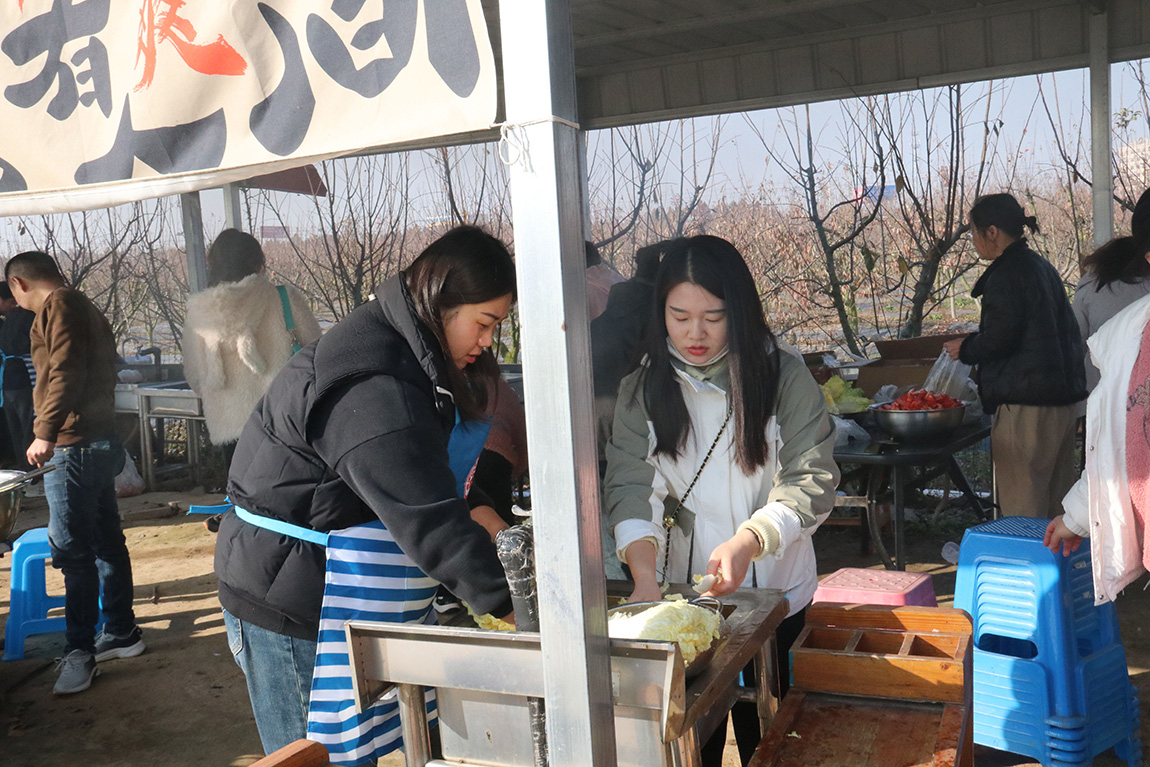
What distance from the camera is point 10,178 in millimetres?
1577

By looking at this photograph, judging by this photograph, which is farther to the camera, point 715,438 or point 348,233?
point 348,233

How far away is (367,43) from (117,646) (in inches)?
164

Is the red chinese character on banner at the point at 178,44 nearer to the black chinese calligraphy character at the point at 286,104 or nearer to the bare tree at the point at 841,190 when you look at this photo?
the black chinese calligraphy character at the point at 286,104

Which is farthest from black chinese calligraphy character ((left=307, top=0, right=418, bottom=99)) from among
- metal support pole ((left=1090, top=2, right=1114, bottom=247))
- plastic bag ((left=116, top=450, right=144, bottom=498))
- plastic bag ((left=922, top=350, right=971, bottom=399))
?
plastic bag ((left=116, top=450, right=144, bottom=498))

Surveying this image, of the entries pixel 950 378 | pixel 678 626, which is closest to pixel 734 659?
pixel 678 626

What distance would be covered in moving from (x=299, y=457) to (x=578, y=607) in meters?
0.77

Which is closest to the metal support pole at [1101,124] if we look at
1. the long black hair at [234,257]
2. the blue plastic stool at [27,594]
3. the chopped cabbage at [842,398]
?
the chopped cabbage at [842,398]

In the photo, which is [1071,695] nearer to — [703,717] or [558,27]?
[703,717]

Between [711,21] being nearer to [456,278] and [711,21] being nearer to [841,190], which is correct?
[841,190]

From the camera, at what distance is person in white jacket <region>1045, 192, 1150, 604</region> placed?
223 cm

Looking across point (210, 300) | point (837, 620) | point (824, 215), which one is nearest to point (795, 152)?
point (824, 215)

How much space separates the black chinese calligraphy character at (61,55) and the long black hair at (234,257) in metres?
3.22

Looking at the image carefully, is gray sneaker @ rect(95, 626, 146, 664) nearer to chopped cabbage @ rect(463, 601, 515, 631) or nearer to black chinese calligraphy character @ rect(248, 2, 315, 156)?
chopped cabbage @ rect(463, 601, 515, 631)

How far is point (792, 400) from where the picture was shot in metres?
2.12
